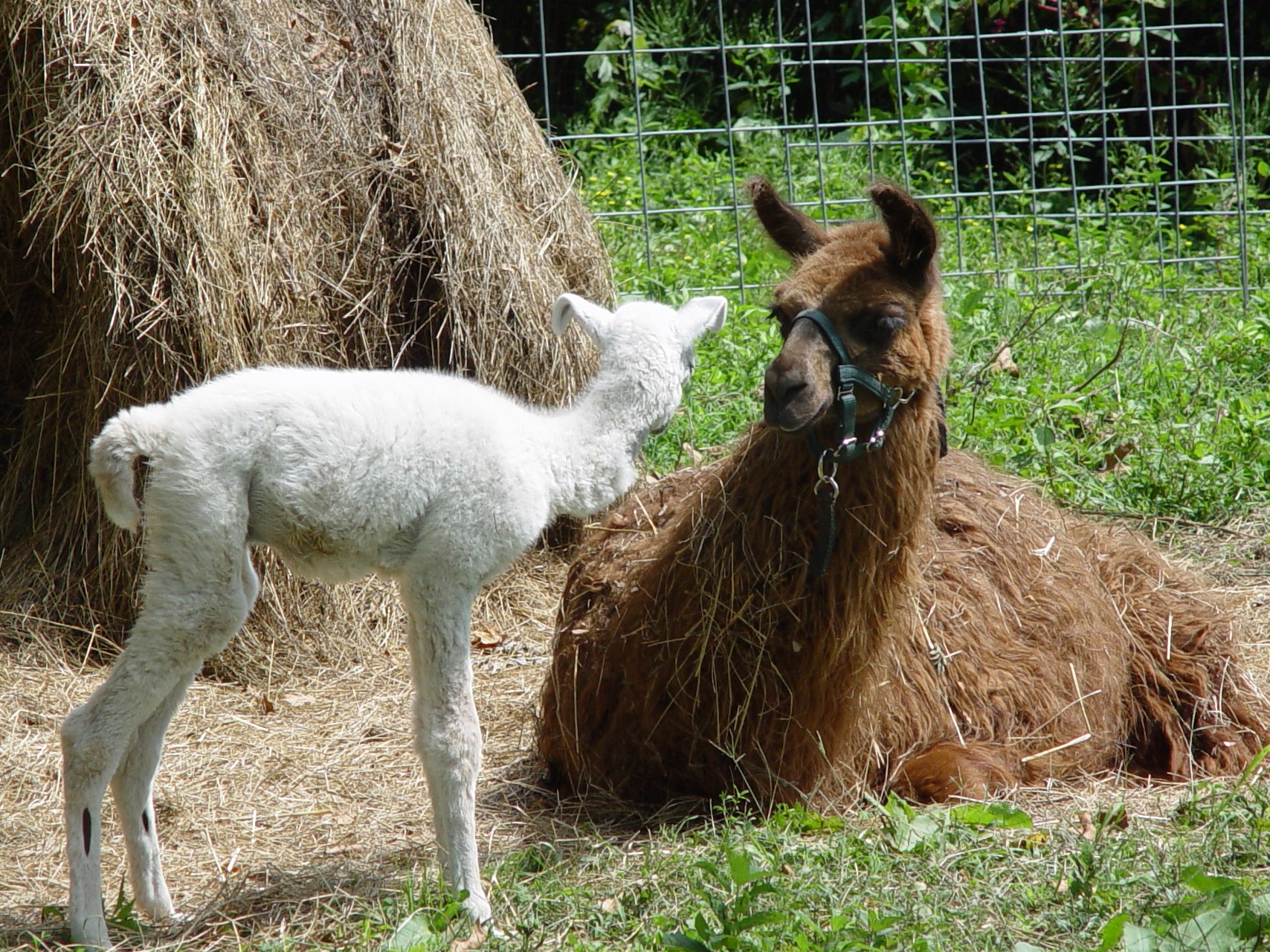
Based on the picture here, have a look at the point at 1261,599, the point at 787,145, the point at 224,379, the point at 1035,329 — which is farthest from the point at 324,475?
the point at 787,145

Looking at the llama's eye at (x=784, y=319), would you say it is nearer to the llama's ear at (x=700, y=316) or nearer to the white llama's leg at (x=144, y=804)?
the llama's ear at (x=700, y=316)

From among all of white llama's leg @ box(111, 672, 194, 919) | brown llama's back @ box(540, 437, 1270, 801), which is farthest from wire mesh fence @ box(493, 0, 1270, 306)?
white llama's leg @ box(111, 672, 194, 919)

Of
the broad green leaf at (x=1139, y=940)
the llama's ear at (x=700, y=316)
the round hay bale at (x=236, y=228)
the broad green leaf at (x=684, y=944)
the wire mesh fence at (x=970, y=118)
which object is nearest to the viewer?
the broad green leaf at (x=1139, y=940)

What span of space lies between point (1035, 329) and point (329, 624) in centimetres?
428

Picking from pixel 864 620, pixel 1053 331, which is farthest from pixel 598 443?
pixel 1053 331

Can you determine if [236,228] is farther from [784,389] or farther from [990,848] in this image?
[990,848]

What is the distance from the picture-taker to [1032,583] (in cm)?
441

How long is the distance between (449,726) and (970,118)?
6535mm

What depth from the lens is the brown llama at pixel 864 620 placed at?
349cm

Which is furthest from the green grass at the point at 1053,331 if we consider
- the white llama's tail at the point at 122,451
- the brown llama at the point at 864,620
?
the white llama's tail at the point at 122,451

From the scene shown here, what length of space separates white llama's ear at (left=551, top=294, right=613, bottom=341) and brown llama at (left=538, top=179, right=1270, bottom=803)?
17.7 inches

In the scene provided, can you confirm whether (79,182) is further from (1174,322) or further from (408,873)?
(1174,322)

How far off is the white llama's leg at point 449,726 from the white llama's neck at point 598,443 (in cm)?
36

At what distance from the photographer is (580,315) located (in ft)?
11.2
